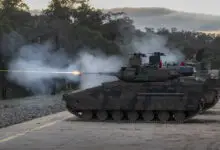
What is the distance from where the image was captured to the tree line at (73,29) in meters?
52.4

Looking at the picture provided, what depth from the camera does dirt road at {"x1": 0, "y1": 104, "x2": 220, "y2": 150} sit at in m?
14.5

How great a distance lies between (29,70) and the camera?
3566cm

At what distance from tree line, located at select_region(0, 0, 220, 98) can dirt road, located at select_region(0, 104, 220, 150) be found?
23.1m

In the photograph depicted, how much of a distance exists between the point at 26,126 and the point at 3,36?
94.5 feet

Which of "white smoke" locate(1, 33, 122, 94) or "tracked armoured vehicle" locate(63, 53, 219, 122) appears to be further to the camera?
"white smoke" locate(1, 33, 122, 94)

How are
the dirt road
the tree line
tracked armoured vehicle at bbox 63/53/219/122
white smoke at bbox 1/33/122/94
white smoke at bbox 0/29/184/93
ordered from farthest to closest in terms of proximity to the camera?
1. the tree line
2. white smoke at bbox 0/29/184/93
3. white smoke at bbox 1/33/122/94
4. tracked armoured vehicle at bbox 63/53/219/122
5. the dirt road

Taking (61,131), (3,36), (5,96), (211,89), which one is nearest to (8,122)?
(61,131)

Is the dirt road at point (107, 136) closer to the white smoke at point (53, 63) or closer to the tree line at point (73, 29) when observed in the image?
the white smoke at point (53, 63)

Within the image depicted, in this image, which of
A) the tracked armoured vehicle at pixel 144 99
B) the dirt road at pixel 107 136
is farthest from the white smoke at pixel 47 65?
the dirt road at pixel 107 136

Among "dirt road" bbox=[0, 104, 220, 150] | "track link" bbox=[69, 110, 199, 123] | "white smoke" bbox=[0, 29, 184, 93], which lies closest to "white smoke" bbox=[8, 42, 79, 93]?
"white smoke" bbox=[0, 29, 184, 93]

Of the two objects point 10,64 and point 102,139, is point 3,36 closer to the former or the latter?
point 10,64

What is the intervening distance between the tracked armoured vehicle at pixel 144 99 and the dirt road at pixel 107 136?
77 centimetres

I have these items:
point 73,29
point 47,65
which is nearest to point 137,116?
point 47,65

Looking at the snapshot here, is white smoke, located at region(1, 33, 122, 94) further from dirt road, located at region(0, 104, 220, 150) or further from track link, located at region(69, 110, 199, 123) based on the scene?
dirt road, located at region(0, 104, 220, 150)
